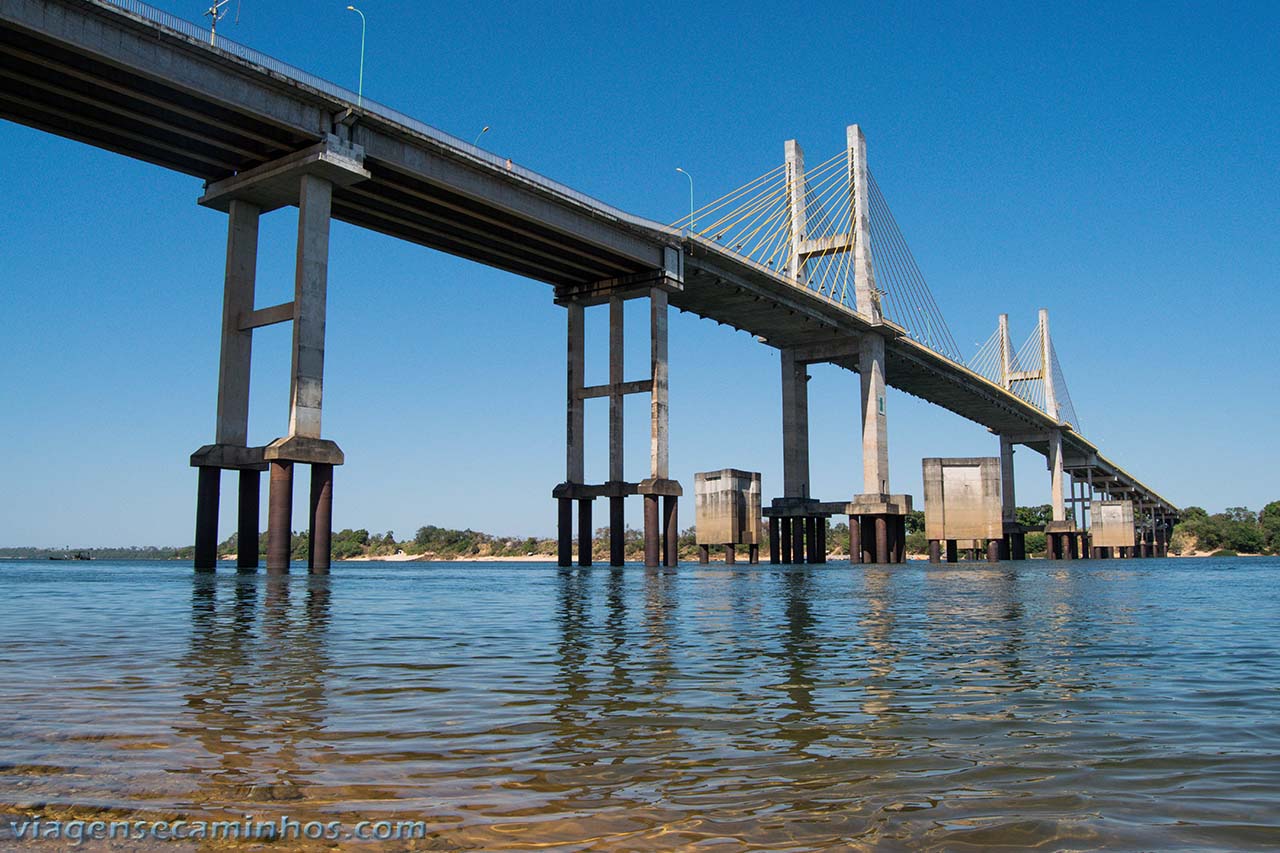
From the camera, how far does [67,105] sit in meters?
28.5

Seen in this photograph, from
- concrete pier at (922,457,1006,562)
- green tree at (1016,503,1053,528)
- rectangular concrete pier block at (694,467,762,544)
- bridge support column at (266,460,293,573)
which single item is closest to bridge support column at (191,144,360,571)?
bridge support column at (266,460,293,573)

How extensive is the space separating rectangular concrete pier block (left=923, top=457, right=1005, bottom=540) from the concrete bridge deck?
13307mm

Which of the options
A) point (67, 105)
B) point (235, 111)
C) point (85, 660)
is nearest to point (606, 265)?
point (235, 111)

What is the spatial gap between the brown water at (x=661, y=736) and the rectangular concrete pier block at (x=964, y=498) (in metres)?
51.0

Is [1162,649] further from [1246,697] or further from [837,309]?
[837,309]

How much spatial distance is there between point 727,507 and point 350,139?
3360 cm

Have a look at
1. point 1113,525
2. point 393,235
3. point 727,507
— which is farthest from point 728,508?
point 1113,525

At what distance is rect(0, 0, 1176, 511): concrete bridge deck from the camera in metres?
25.9

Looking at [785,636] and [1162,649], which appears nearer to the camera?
[1162,649]

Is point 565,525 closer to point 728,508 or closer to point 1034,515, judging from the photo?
point 728,508

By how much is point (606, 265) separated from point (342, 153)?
54.0 ft

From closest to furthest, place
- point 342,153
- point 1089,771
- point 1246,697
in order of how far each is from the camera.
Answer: point 1089,771
point 1246,697
point 342,153

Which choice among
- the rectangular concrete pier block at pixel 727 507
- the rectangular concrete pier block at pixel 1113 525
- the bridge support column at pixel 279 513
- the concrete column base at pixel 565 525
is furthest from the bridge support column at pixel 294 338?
the rectangular concrete pier block at pixel 1113 525

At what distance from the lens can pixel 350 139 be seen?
31688 millimetres
